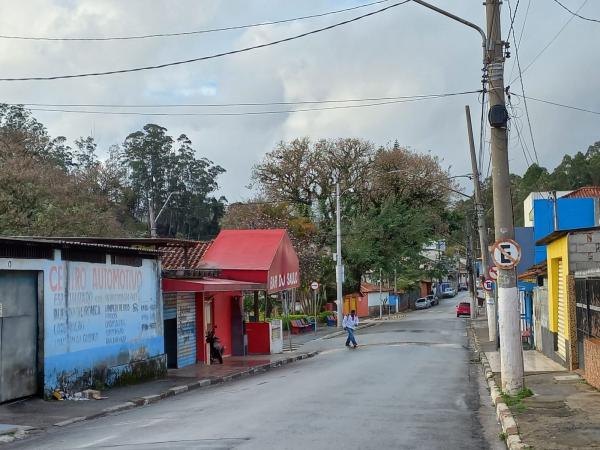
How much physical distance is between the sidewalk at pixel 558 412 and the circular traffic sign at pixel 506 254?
2.43 m

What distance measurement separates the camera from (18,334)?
15.3 metres

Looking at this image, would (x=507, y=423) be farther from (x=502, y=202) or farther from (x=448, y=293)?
(x=448, y=293)

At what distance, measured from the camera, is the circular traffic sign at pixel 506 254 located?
544 inches

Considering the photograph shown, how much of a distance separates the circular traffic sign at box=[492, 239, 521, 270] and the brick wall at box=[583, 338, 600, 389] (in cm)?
214

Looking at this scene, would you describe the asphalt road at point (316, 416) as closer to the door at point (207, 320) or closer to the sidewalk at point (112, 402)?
the sidewalk at point (112, 402)

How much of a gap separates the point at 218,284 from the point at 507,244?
11.6 meters

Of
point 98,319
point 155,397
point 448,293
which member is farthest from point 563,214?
point 448,293

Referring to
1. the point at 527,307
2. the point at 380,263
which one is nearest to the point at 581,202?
the point at 527,307

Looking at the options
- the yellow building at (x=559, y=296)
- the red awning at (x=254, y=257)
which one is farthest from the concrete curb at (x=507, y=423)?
the red awning at (x=254, y=257)

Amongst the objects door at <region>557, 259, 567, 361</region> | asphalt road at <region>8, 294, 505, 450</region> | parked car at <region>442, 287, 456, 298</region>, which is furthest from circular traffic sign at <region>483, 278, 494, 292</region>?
parked car at <region>442, 287, 456, 298</region>

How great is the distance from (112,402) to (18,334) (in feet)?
7.94

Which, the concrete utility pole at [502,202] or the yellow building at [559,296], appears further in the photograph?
the yellow building at [559,296]

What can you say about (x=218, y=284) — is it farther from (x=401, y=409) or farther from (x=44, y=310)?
(x=401, y=409)

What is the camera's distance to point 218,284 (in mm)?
23453
